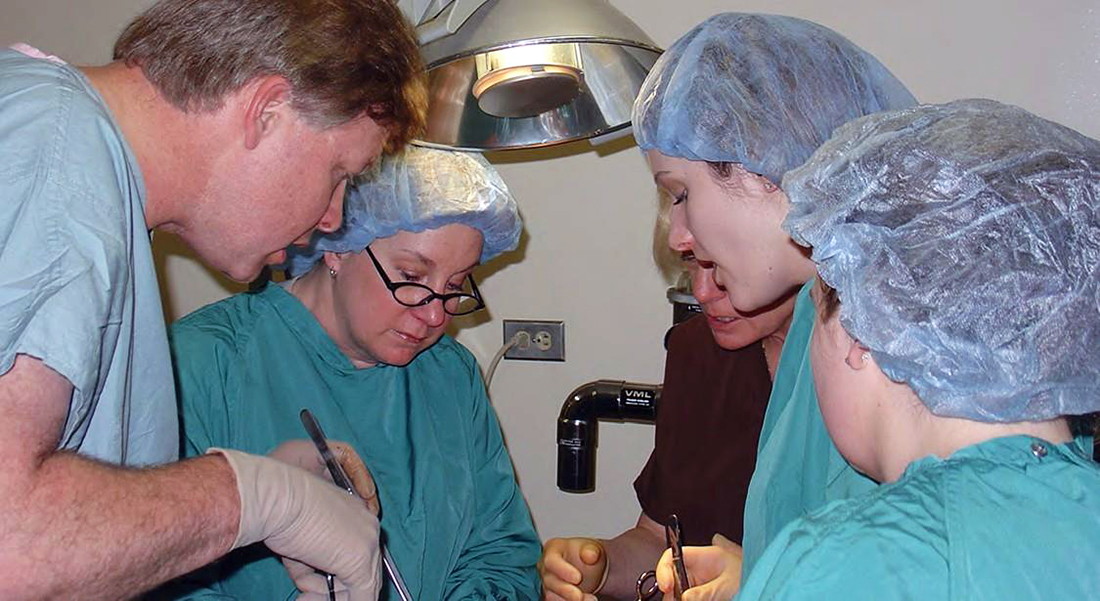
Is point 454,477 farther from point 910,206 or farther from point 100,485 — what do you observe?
point 910,206

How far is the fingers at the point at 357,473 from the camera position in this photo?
1.56 m

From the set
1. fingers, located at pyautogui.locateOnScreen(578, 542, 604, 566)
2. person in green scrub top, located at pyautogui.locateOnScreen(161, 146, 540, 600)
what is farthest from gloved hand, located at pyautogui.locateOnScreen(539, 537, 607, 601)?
person in green scrub top, located at pyautogui.locateOnScreen(161, 146, 540, 600)

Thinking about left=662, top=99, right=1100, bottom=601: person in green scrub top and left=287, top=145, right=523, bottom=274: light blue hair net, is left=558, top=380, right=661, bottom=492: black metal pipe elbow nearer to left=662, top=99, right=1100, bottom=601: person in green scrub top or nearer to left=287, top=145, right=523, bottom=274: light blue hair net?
left=287, top=145, right=523, bottom=274: light blue hair net

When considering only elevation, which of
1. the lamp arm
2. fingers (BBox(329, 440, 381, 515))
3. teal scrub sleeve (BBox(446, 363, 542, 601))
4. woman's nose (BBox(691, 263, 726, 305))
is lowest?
teal scrub sleeve (BBox(446, 363, 542, 601))

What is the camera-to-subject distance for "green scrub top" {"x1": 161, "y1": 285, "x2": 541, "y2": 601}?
161cm

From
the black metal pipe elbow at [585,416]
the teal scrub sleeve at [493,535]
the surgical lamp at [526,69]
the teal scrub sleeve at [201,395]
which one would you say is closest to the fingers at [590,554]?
the teal scrub sleeve at [493,535]

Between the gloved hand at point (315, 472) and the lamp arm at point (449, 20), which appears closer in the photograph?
the lamp arm at point (449, 20)

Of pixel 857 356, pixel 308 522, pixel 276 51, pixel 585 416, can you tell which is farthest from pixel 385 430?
pixel 857 356

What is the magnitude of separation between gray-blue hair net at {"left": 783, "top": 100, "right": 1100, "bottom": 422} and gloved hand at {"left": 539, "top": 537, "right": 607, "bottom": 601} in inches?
36.3

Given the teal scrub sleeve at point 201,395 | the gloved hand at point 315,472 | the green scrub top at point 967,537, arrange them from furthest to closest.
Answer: the teal scrub sleeve at point 201,395 → the gloved hand at point 315,472 → the green scrub top at point 967,537

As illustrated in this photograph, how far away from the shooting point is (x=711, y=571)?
1535 millimetres

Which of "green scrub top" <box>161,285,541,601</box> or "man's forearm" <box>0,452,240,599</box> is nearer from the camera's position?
"man's forearm" <box>0,452,240,599</box>

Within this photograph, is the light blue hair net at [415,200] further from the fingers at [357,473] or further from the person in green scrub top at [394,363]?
the fingers at [357,473]

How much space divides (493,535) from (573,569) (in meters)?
0.23
